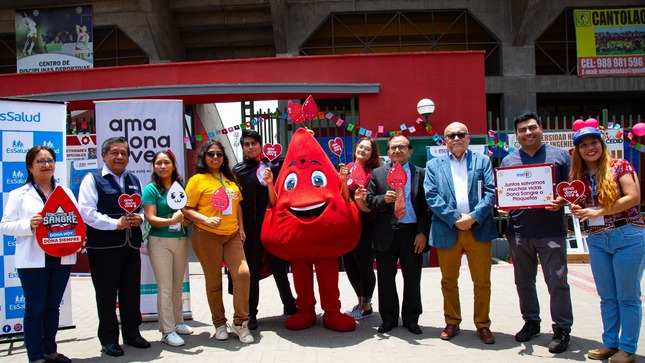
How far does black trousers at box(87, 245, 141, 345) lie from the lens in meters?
4.34

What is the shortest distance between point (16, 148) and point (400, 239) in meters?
3.70

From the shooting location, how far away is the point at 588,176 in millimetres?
4004

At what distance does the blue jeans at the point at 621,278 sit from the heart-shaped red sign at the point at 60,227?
13.1 ft

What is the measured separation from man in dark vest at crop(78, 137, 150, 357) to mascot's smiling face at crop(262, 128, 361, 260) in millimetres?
1181

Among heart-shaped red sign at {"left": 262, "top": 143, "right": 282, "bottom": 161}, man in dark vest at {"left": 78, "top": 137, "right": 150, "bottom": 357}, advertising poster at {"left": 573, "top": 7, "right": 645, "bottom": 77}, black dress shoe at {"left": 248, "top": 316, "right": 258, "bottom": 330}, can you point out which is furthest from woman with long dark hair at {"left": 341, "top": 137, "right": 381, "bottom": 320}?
advertising poster at {"left": 573, "top": 7, "right": 645, "bottom": 77}

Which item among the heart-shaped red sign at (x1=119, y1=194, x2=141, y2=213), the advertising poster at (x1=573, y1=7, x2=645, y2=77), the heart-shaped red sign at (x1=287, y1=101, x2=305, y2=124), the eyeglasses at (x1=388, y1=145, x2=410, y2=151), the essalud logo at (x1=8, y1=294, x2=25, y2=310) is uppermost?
the advertising poster at (x1=573, y1=7, x2=645, y2=77)

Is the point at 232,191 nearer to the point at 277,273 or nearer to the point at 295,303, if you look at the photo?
the point at 277,273

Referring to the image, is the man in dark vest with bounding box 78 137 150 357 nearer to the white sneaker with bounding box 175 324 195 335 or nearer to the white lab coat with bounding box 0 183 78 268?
the white lab coat with bounding box 0 183 78 268

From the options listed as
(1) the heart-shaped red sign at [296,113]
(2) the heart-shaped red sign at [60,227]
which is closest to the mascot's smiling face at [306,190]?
(1) the heart-shaped red sign at [296,113]

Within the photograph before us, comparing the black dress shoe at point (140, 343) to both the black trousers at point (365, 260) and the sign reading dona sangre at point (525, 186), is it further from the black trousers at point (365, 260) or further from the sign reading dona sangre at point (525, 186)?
the sign reading dona sangre at point (525, 186)

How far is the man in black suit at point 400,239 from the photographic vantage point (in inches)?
188

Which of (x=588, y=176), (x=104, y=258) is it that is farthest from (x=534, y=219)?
(x=104, y=258)

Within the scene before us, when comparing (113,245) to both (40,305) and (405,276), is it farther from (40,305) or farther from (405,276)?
(405,276)

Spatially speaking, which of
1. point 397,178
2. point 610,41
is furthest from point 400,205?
point 610,41
